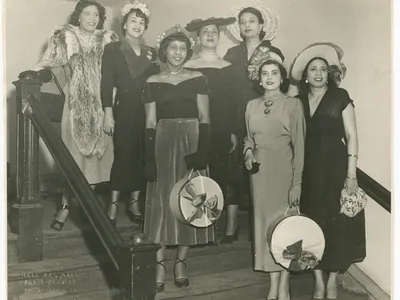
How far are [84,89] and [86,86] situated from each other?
0.01 m

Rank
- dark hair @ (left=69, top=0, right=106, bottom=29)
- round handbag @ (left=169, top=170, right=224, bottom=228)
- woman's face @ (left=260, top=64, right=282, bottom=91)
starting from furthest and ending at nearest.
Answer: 1. woman's face @ (left=260, top=64, right=282, bottom=91)
2. round handbag @ (left=169, top=170, right=224, bottom=228)
3. dark hair @ (left=69, top=0, right=106, bottom=29)

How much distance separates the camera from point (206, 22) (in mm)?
2168

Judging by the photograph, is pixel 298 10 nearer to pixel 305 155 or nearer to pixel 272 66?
pixel 272 66

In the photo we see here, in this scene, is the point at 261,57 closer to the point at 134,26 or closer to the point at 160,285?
the point at 134,26

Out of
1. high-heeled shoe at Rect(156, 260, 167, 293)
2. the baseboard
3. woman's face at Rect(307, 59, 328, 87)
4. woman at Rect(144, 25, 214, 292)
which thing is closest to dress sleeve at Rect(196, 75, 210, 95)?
woman at Rect(144, 25, 214, 292)

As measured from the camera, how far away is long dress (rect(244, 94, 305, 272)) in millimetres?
2238

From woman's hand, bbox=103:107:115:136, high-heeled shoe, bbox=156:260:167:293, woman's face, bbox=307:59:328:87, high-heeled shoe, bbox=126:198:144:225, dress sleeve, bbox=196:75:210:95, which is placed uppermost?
woman's face, bbox=307:59:328:87

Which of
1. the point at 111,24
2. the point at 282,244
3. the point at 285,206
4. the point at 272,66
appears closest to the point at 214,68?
the point at 272,66

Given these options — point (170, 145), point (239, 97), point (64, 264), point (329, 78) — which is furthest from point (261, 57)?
point (64, 264)

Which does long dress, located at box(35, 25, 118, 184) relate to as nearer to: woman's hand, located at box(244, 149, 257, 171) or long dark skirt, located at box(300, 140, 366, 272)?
woman's hand, located at box(244, 149, 257, 171)

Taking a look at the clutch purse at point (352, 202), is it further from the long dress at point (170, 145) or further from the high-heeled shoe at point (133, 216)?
the high-heeled shoe at point (133, 216)

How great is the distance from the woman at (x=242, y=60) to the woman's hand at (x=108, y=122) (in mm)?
495

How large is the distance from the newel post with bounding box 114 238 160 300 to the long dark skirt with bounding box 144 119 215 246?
0.58 ft

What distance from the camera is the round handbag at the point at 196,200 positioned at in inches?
84.5
